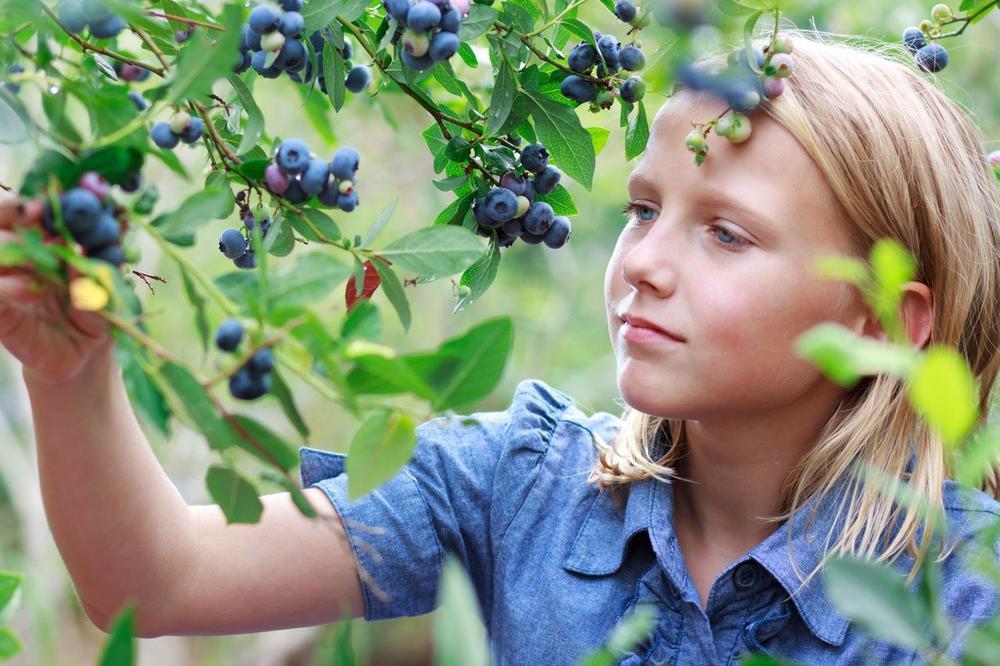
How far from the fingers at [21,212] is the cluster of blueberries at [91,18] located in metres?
0.18

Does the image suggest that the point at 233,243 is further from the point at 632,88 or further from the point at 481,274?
the point at 632,88

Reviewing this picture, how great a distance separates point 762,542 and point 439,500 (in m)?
0.38

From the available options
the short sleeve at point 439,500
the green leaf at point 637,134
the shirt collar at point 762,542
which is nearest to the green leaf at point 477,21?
the green leaf at point 637,134

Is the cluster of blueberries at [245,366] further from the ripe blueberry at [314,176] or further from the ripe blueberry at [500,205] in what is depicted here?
the ripe blueberry at [500,205]

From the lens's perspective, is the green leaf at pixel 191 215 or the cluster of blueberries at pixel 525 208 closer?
the green leaf at pixel 191 215

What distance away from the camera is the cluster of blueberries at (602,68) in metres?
0.80

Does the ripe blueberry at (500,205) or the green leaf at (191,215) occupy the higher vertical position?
the green leaf at (191,215)

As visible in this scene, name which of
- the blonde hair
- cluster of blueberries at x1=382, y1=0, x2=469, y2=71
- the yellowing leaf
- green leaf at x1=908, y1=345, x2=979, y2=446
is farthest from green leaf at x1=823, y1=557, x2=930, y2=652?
the blonde hair

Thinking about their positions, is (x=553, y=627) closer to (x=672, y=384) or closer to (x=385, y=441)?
(x=672, y=384)

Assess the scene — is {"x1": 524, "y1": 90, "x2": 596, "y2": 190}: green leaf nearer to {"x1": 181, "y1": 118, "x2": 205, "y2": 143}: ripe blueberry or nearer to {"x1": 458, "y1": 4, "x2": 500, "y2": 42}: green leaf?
{"x1": 458, "y1": 4, "x2": 500, "y2": 42}: green leaf

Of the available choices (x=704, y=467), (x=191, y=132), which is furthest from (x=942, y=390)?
(x=704, y=467)

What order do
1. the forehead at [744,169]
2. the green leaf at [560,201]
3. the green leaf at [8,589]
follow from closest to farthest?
the green leaf at [8,589]
the green leaf at [560,201]
the forehead at [744,169]

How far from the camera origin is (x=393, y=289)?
2.35ft

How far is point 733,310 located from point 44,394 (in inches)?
24.2
